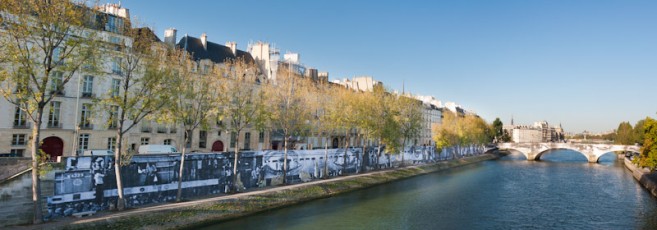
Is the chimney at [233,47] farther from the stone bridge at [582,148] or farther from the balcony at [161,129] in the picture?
the stone bridge at [582,148]

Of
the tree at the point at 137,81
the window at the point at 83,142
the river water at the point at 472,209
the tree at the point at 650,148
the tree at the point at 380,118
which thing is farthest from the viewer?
the tree at the point at 380,118

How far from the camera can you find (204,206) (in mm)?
31641

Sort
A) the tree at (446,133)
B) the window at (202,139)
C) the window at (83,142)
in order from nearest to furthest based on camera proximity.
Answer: the window at (83,142)
the window at (202,139)
the tree at (446,133)

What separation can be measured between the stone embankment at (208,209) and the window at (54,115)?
17825 millimetres

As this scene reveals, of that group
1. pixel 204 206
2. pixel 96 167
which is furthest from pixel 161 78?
pixel 204 206

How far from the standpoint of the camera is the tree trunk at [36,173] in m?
22.8

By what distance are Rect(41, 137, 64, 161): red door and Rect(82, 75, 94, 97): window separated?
5.22 m

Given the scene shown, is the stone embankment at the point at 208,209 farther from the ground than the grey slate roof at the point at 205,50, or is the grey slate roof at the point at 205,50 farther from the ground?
the grey slate roof at the point at 205,50

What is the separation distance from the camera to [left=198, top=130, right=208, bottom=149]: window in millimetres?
54531

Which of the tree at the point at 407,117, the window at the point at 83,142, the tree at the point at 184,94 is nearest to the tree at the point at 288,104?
the tree at the point at 184,94

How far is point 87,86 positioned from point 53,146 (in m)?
6.84

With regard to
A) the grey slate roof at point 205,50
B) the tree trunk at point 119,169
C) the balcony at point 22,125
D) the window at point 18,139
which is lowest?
the tree trunk at point 119,169

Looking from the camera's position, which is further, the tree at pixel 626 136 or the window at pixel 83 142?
the tree at pixel 626 136

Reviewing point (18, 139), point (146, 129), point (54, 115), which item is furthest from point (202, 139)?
point (18, 139)
